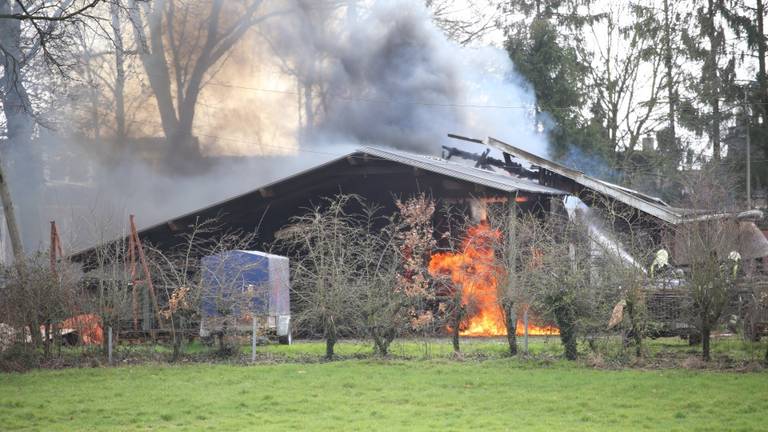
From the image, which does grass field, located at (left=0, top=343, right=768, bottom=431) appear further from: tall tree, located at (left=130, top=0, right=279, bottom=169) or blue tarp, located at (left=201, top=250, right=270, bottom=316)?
tall tree, located at (left=130, top=0, right=279, bottom=169)

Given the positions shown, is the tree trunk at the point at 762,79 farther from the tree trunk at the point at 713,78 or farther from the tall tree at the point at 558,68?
the tall tree at the point at 558,68

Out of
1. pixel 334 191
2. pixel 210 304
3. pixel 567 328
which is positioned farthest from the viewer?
pixel 334 191

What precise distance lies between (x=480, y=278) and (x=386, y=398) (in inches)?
288

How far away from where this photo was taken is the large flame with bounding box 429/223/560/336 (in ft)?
68.5

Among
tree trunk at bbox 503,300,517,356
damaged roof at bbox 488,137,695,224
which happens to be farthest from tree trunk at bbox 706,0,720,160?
tree trunk at bbox 503,300,517,356

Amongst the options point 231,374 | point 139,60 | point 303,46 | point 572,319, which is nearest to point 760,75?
point 303,46

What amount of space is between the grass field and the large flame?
2.60 metres

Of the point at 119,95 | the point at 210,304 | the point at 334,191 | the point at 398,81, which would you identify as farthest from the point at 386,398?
the point at 398,81

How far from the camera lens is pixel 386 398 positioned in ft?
46.5

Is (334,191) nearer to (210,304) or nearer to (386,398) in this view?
(210,304)

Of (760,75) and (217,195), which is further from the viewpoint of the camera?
(760,75)

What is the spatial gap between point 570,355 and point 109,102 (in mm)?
23218

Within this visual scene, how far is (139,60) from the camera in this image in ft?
119

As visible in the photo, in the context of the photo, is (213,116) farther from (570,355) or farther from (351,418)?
(351,418)
